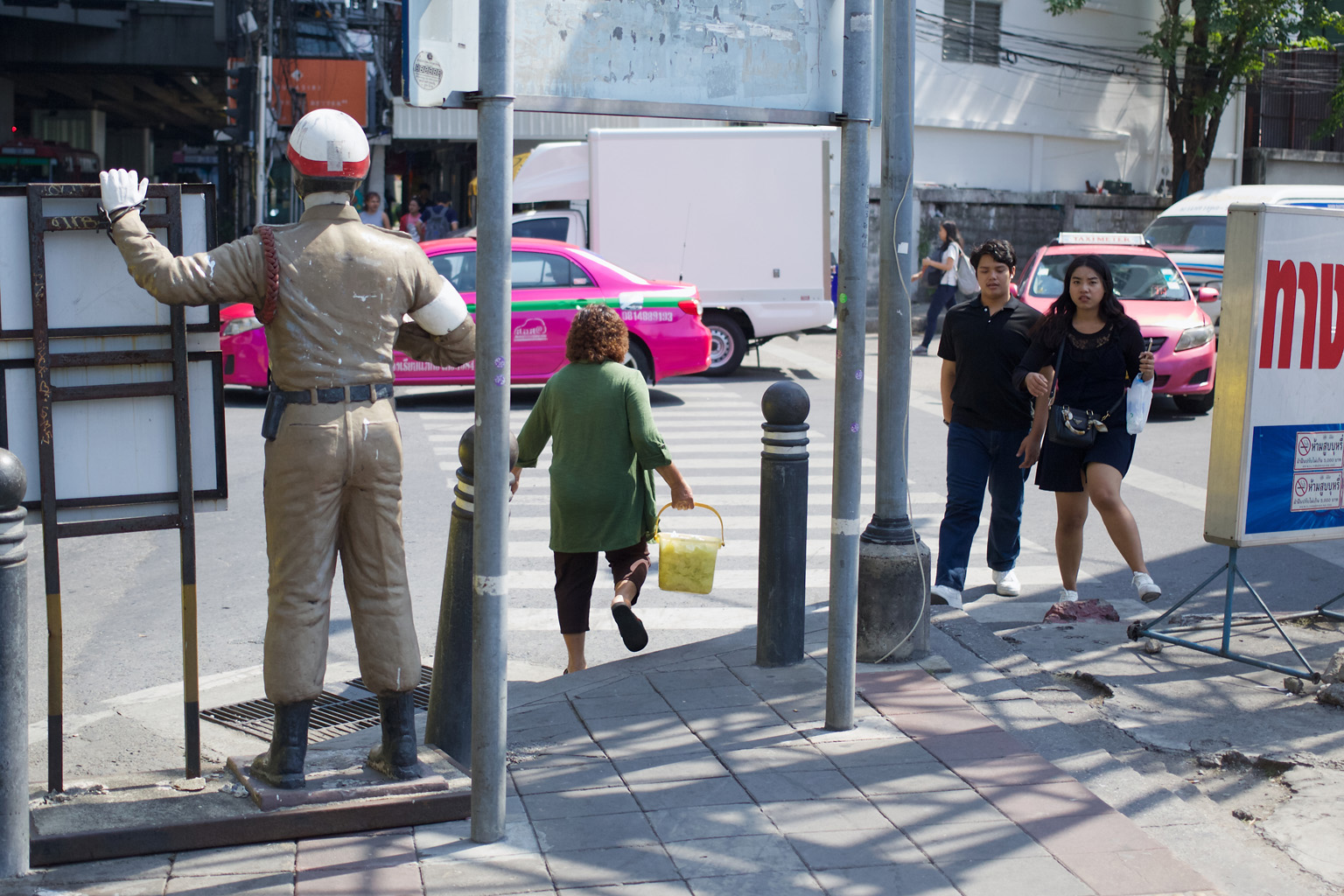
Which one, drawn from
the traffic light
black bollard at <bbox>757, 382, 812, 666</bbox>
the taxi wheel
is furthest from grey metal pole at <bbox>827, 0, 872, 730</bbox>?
the traffic light

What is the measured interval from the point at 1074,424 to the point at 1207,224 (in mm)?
13889

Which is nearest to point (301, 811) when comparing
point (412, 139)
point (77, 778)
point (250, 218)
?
point (77, 778)

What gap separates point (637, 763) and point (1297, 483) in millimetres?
3187

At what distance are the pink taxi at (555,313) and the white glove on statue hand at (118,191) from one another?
8972mm

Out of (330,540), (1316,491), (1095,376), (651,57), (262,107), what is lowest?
(1316,491)

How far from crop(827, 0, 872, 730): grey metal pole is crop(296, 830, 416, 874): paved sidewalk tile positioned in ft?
5.25

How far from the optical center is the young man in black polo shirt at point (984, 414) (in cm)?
662

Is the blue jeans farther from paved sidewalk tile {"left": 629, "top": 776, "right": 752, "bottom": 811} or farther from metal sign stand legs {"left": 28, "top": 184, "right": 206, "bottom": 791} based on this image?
metal sign stand legs {"left": 28, "top": 184, "right": 206, "bottom": 791}

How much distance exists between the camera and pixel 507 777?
4.25 metres

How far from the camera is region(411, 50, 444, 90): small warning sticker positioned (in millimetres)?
3422

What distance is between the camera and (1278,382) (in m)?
5.48

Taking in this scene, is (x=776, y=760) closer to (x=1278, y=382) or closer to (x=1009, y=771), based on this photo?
(x=1009, y=771)

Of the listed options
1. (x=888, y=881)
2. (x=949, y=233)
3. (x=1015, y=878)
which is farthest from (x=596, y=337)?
(x=949, y=233)

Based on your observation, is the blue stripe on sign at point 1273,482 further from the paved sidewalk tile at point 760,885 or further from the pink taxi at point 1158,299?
the pink taxi at point 1158,299
